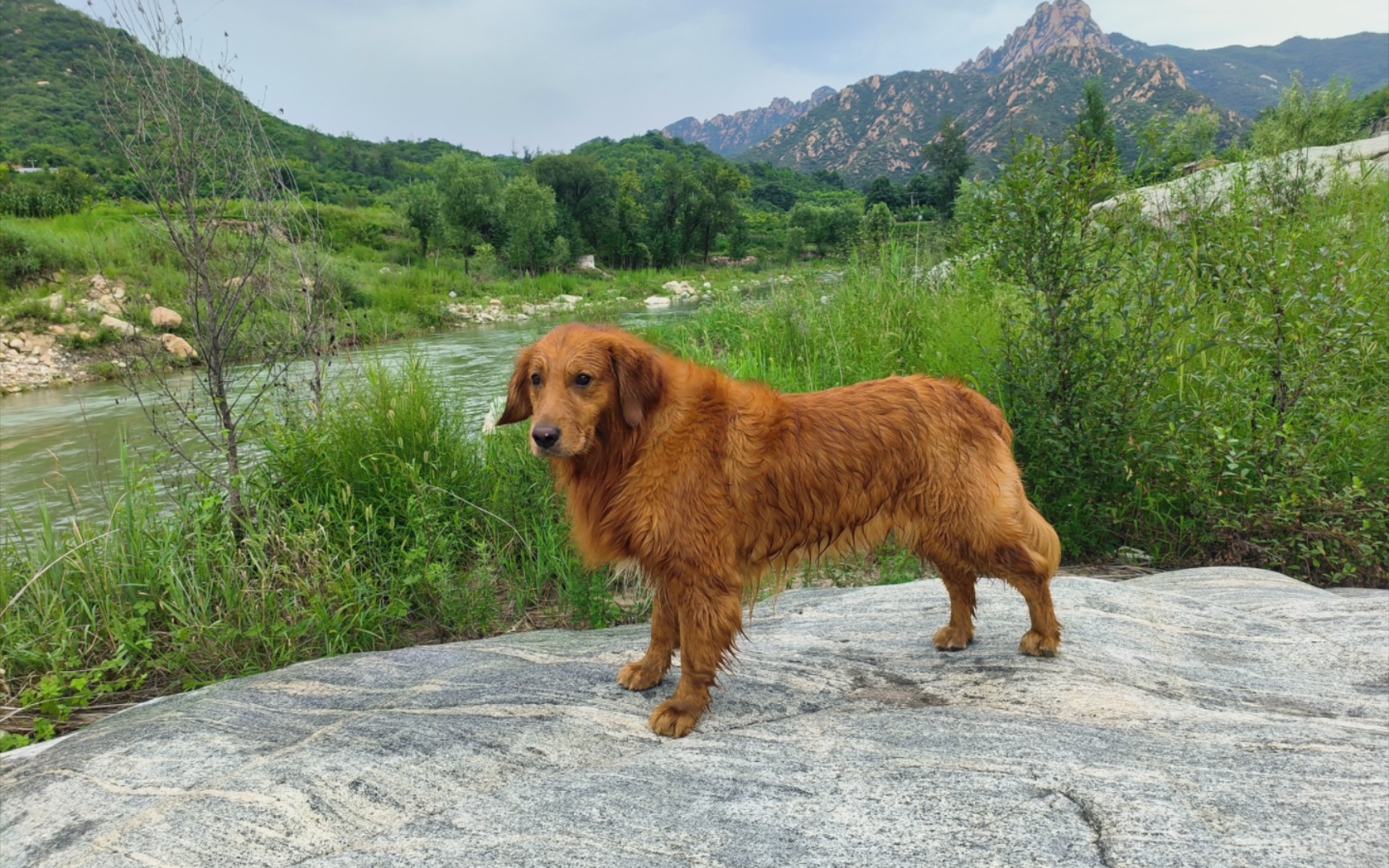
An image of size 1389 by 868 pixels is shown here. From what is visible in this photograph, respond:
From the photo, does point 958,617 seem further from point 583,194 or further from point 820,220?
point 820,220

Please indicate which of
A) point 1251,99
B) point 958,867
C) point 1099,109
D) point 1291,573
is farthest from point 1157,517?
point 1251,99

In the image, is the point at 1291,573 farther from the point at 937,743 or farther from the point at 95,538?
the point at 95,538

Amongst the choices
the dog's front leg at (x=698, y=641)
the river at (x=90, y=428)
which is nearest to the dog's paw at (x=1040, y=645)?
the dog's front leg at (x=698, y=641)

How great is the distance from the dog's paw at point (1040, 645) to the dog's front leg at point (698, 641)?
1.54 meters

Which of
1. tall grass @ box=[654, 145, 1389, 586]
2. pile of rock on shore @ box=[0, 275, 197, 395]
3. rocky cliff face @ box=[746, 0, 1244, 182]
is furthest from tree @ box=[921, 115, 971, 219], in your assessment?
tall grass @ box=[654, 145, 1389, 586]

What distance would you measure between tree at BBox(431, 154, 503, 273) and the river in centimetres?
3131

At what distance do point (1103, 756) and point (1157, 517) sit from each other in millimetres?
3569

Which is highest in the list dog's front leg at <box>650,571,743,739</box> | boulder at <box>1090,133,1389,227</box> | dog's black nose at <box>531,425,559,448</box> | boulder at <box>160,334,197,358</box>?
boulder at <box>1090,133,1389,227</box>

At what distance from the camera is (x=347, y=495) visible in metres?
5.13

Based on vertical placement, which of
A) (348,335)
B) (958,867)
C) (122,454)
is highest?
(348,335)

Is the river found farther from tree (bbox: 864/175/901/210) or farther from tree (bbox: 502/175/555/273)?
tree (bbox: 864/175/901/210)

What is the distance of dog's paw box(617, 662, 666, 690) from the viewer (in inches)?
130

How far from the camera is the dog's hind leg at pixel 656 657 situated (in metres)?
3.30

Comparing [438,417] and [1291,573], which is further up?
[438,417]
